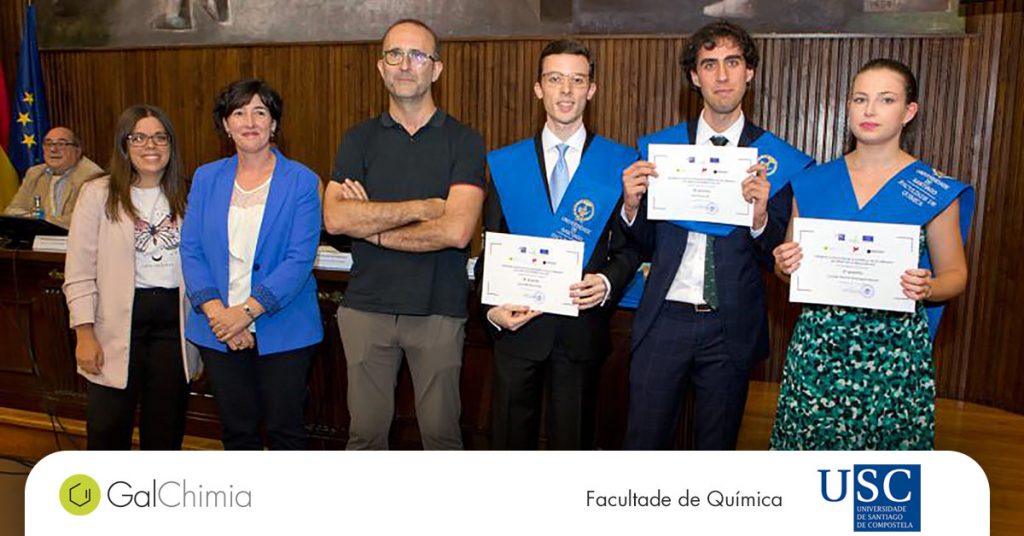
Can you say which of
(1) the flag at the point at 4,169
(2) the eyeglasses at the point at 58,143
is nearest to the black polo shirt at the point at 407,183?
(2) the eyeglasses at the point at 58,143

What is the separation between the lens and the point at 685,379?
2139mm

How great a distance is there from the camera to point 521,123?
204 inches

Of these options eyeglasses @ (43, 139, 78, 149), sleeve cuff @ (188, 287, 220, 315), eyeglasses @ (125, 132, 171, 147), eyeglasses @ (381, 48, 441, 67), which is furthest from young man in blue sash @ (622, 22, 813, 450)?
eyeglasses @ (43, 139, 78, 149)

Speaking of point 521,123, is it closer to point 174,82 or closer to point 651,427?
point 174,82

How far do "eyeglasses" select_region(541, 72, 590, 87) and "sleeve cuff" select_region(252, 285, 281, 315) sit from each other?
3.16ft

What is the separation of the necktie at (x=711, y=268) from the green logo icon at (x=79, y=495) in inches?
56.1

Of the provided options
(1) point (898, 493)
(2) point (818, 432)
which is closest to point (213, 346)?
(2) point (818, 432)

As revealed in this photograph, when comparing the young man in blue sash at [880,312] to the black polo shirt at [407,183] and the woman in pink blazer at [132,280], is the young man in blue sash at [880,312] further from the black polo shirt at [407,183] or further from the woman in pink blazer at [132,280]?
the woman in pink blazer at [132,280]

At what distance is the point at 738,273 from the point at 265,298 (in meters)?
1.29

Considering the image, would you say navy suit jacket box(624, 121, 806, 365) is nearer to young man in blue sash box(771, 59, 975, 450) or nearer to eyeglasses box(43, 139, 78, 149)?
young man in blue sash box(771, 59, 975, 450)

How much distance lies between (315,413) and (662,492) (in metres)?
2.11

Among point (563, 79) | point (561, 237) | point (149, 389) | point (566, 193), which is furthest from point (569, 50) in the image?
point (149, 389)

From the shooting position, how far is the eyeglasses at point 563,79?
2.11 meters

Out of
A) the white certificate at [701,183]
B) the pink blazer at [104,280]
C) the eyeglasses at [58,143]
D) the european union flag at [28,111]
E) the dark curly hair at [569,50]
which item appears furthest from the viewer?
the european union flag at [28,111]
